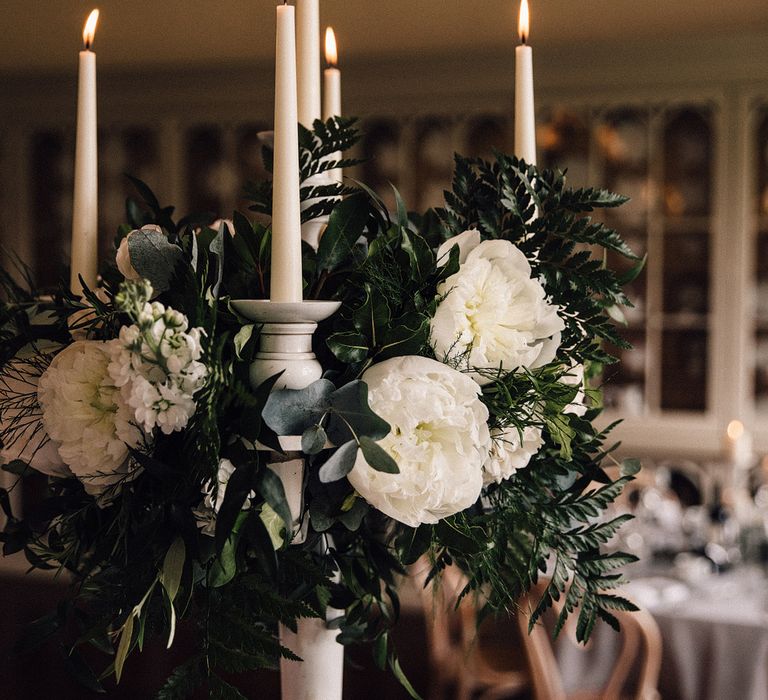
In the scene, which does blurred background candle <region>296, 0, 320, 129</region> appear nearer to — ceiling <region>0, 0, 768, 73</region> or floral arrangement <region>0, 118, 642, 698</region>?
floral arrangement <region>0, 118, 642, 698</region>

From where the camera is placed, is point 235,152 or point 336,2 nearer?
point 336,2

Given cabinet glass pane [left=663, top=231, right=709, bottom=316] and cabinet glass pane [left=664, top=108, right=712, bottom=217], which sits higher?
cabinet glass pane [left=664, top=108, right=712, bottom=217]

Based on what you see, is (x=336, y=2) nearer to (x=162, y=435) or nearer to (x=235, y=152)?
(x=235, y=152)

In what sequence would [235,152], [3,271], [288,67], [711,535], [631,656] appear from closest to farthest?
[288,67] → [3,271] → [631,656] → [711,535] → [235,152]

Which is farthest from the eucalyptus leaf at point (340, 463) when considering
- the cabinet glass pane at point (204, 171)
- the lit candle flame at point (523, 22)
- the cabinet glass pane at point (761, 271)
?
the cabinet glass pane at point (204, 171)

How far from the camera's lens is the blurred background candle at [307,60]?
2.03 feet

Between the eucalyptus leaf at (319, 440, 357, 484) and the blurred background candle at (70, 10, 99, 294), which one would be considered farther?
the blurred background candle at (70, 10, 99, 294)

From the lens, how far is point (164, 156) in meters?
4.23

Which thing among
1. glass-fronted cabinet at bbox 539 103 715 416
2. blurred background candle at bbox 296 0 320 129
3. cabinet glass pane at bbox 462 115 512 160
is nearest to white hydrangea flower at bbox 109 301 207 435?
blurred background candle at bbox 296 0 320 129

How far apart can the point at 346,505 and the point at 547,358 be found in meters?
0.16

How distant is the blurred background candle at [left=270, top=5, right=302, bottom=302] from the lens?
18.8 inches

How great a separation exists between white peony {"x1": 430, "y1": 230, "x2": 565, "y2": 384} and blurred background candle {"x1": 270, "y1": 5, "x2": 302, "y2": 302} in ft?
0.33

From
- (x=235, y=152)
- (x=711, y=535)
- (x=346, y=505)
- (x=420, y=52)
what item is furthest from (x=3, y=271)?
(x=235, y=152)

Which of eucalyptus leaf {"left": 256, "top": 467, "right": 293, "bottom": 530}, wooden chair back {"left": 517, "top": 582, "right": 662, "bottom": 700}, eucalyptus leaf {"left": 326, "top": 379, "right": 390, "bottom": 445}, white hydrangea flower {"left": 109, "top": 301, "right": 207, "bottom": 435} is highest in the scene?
white hydrangea flower {"left": 109, "top": 301, "right": 207, "bottom": 435}
